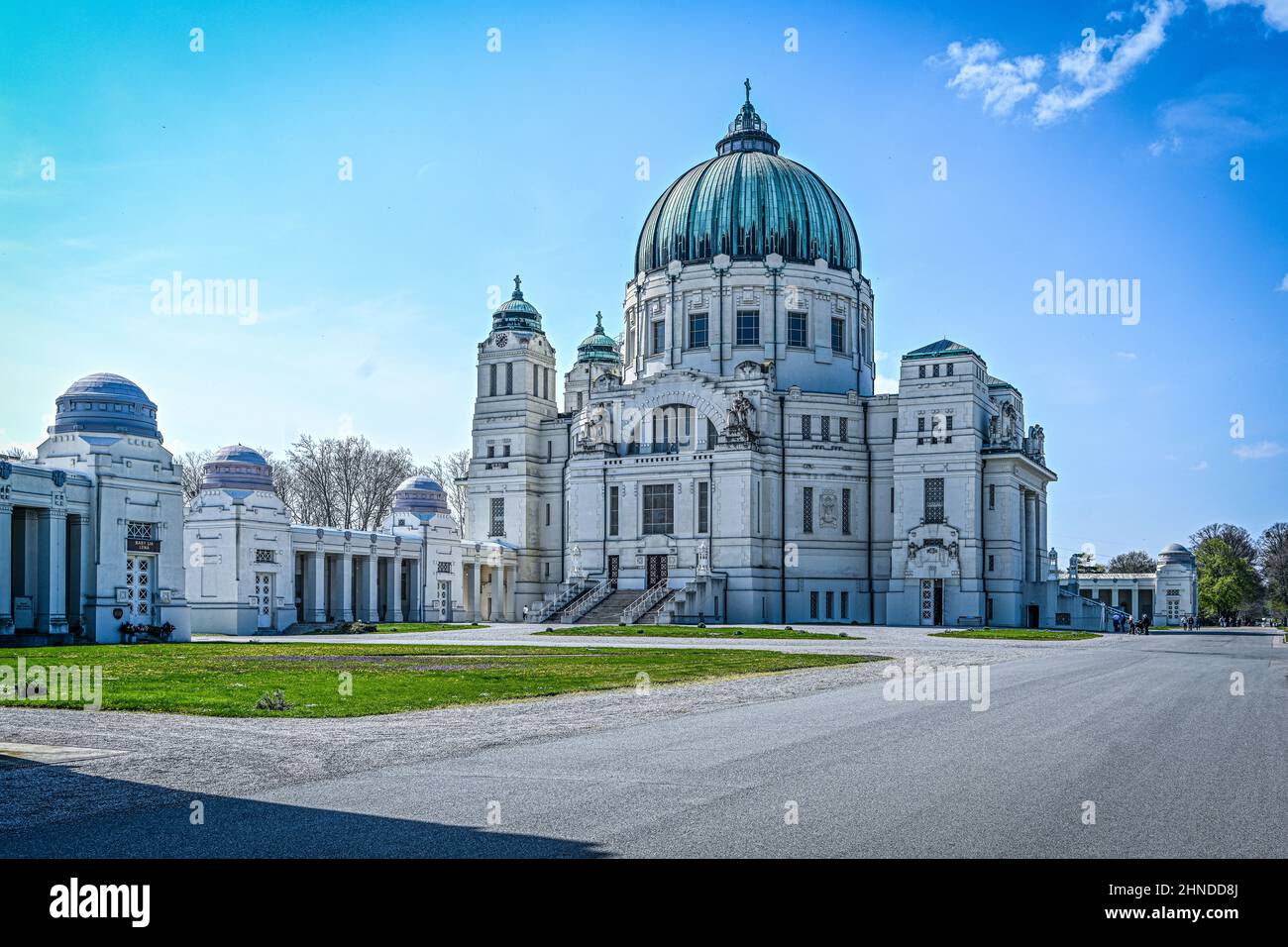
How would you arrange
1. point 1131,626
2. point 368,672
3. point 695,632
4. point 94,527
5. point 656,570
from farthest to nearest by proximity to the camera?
1. point 656,570
2. point 1131,626
3. point 695,632
4. point 94,527
5. point 368,672

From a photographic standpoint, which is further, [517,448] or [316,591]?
[517,448]

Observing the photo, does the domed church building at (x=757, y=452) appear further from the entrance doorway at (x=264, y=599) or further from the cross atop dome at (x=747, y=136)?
the entrance doorway at (x=264, y=599)

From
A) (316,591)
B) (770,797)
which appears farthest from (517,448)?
(770,797)

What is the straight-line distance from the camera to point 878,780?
45.1 feet

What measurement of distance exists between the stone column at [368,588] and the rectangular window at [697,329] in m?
31.2

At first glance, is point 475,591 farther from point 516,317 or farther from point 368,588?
point 516,317

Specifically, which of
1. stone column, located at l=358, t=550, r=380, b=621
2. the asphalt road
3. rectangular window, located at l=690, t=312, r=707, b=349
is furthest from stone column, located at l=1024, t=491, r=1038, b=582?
the asphalt road

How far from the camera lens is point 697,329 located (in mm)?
99125

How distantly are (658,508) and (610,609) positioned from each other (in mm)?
9878

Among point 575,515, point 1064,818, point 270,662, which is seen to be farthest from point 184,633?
point 1064,818

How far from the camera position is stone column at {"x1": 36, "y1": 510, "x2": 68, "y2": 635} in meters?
52.8

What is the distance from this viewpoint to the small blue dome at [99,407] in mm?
57125
